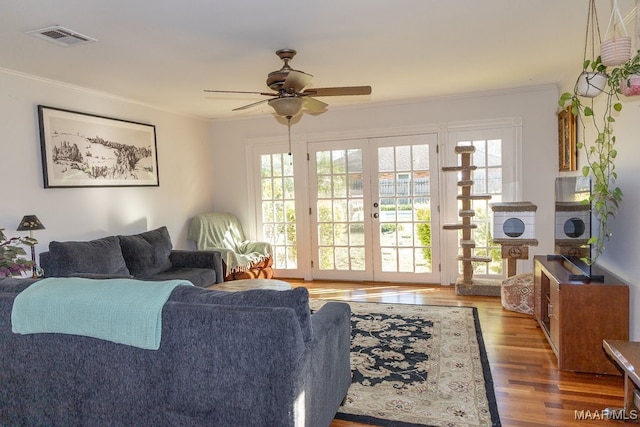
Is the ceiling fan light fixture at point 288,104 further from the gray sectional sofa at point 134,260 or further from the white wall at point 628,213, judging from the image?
the white wall at point 628,213

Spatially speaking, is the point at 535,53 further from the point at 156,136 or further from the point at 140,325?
the point at 156,136

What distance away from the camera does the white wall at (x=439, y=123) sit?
15.4 feet

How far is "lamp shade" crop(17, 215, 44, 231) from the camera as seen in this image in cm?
321

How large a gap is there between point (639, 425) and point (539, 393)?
1.60ft

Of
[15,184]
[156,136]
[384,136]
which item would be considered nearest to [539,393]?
[384,136]

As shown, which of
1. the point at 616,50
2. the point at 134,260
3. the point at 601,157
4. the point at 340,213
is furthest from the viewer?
the point at 340,213

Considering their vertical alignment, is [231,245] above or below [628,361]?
above

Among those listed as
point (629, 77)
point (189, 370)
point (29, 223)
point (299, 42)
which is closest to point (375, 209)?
point (299, 42)

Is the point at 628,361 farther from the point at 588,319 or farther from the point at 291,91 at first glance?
the point at 291,91

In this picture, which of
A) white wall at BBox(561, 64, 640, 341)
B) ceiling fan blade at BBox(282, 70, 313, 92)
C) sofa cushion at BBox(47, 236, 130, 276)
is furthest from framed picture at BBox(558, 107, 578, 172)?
sofa cushion at BBox(47, 236, 130, 276)

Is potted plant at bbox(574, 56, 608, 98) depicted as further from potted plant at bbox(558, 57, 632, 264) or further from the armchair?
the armchair

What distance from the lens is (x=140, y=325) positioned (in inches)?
67.6

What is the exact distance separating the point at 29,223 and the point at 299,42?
257 centimetres

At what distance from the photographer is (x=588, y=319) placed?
8.71 feet
